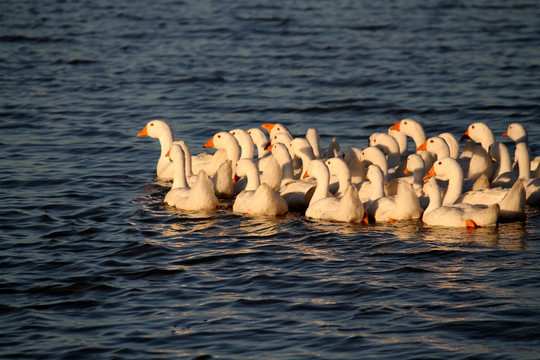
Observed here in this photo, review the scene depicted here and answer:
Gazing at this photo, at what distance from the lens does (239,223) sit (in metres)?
11.8

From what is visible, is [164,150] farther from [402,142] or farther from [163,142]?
[402,142]

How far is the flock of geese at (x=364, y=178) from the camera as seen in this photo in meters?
11.4

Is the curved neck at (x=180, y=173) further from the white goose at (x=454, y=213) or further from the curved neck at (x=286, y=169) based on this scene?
the white goose at (x=454, y=213)

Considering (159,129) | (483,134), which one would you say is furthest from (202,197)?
(483,134)

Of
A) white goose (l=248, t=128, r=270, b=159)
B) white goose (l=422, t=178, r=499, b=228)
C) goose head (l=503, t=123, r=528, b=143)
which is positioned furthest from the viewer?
white goose (l=248, t=128, r=270, b=159)

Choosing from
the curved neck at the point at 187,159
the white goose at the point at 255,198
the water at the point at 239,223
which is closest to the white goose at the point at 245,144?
the curved neck at the point at 187,159

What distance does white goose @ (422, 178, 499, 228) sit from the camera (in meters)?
11.0

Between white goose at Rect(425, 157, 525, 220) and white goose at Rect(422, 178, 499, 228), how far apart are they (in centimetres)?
30

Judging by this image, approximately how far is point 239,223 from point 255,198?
16.8 inches

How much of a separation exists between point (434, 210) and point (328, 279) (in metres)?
2.50

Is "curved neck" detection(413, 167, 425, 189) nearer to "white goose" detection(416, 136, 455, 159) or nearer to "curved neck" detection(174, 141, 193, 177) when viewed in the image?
"white goose" detection(416, 136, 455, 159)

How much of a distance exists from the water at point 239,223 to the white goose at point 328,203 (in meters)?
0.17

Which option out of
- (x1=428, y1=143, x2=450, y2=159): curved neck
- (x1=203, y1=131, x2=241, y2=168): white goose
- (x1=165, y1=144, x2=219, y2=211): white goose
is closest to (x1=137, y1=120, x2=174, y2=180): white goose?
(x1=203, y1=131, x2=241, y2=168): white goose

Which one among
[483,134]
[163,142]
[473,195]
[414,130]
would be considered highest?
[163,142]
